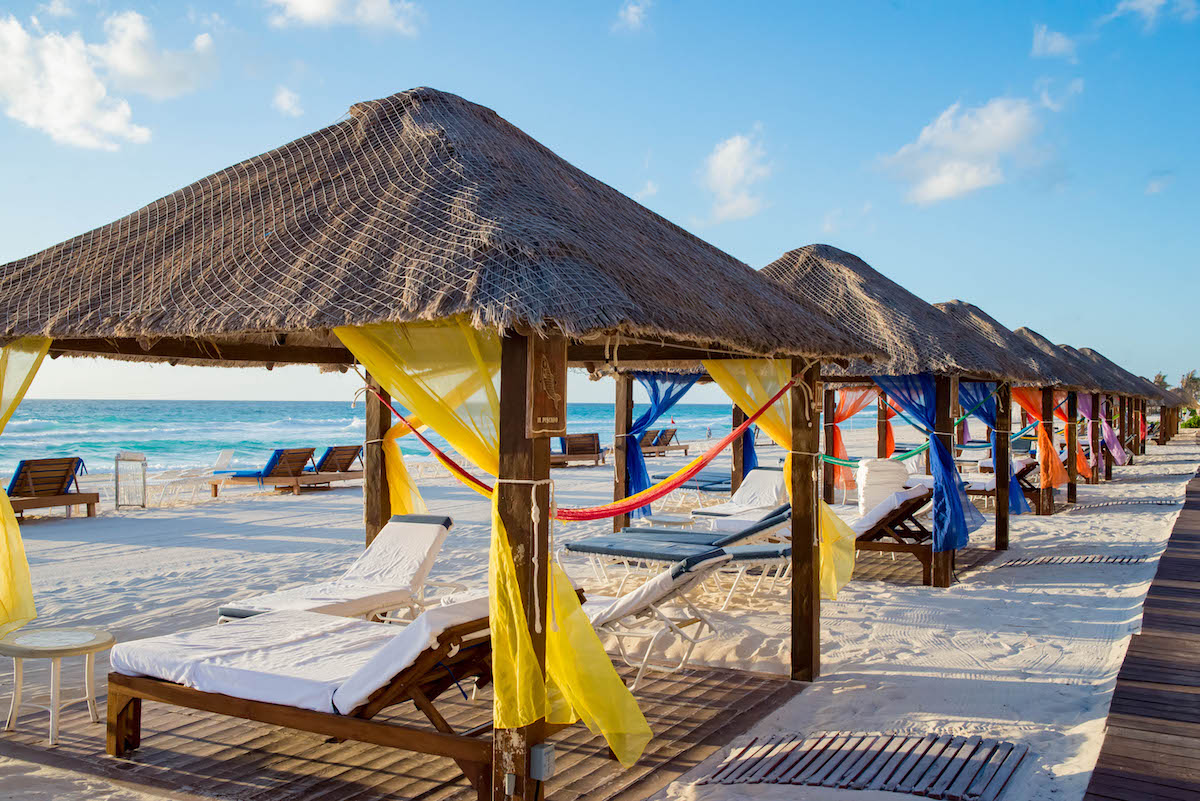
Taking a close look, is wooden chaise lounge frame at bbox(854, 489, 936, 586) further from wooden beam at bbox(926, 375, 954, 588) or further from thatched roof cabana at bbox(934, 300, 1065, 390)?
thatched roof cabana at bbox(934, 300, 1065, 390)

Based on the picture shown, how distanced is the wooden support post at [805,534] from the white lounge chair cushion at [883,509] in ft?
8.86

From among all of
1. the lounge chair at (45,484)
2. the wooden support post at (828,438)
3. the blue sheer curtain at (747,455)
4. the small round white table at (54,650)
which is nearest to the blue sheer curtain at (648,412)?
the blue sheer curtain at (747,455)

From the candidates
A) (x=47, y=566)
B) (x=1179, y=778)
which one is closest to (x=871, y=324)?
(x=1179, y=778)

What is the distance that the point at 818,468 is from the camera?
474 centimetres

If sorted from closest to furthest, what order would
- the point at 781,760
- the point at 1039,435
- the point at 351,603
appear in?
the point at 781,760, the point at 351,603, the point at 1039,435

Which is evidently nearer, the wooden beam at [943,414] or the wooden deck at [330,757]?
the wooden deck at [330,757]

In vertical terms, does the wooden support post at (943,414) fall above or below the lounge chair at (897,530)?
above

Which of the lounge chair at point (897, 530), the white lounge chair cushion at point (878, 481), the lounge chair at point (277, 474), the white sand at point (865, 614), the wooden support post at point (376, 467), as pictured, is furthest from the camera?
the lounge chair at point (277, 474)

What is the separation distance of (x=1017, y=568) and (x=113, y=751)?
22.3 ft

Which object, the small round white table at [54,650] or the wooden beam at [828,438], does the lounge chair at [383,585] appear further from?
the wooden beam at [828,438]

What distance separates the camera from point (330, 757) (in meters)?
3.48

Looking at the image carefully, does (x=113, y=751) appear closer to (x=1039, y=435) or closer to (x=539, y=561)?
(x=539, y=561)

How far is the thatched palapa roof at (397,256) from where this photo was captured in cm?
294

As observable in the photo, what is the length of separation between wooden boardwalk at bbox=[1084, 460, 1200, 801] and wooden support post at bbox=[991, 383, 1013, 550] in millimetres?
2684
